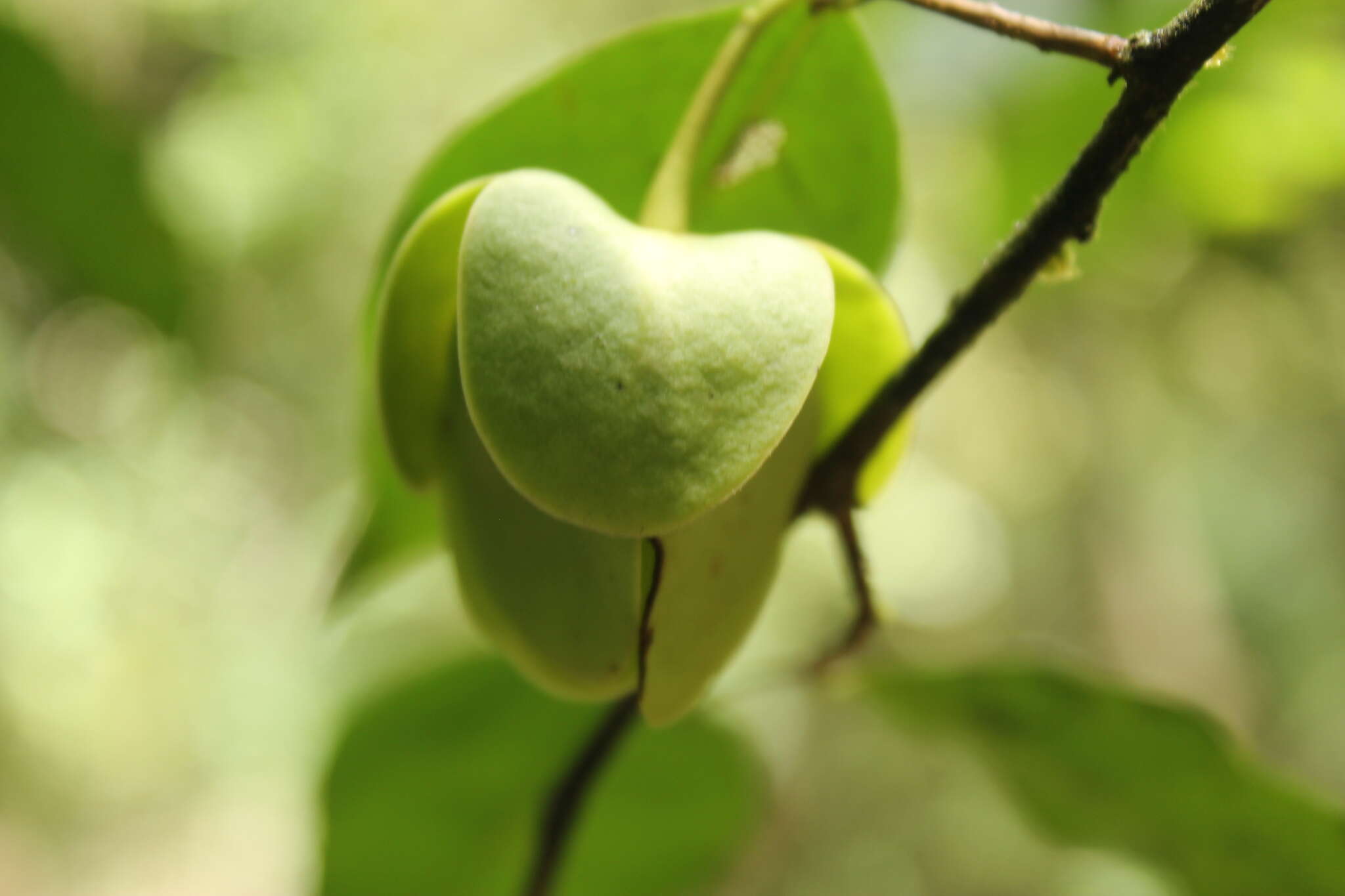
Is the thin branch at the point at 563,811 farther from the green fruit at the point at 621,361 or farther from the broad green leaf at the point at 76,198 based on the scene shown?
the broad green leaf at the point at 76,198

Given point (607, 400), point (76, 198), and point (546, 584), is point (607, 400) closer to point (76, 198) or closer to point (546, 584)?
point (546, 584)

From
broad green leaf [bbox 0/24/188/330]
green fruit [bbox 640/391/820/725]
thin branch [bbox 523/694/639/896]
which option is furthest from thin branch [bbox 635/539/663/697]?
broad green leaf [bbox 0/24/188/330]

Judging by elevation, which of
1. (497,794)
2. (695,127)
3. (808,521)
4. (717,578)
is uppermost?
(695,127)

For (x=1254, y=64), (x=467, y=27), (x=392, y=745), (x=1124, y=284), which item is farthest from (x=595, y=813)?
(x=467, y=27)

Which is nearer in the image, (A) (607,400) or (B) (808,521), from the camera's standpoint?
(A) (607,400)

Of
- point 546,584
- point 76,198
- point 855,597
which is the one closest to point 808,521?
point 855,597

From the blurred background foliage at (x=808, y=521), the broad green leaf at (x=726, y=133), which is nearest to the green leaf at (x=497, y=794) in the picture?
the blurred background foliage at (x=808, y=521)

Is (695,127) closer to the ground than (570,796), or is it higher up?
higher up

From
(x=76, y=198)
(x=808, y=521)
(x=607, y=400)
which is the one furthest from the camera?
(x=76, y=198)

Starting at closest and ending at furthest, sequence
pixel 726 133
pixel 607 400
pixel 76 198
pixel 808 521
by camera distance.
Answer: pixel 607 400 → pixel 726 133 → pixel 808 521 → pixel 76 198
